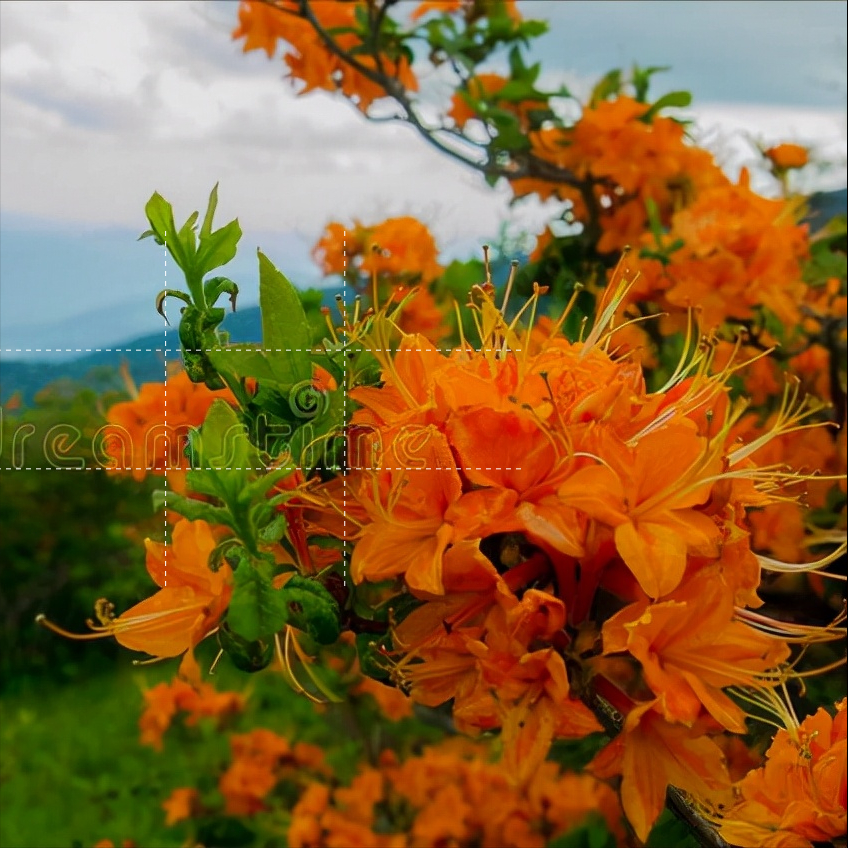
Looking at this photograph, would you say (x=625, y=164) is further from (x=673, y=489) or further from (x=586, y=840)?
(x=673, y=489)

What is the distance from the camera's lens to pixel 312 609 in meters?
0.32

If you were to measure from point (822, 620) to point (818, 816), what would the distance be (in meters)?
0.40

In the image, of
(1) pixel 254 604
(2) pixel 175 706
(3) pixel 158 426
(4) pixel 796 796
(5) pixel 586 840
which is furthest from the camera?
(2) pixel 175 706

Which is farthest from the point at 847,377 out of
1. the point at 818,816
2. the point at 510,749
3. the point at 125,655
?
the point at 125,655

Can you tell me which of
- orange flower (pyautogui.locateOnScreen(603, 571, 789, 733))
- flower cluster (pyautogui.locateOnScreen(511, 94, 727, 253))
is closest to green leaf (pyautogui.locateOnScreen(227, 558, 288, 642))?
orange flower (pyautogui.locateOnScreen(603, 571, 789, 733))

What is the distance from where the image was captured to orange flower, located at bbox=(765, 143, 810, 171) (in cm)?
105

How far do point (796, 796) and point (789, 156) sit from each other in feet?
2.57

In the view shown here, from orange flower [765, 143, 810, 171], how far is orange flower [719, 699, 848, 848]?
750mm

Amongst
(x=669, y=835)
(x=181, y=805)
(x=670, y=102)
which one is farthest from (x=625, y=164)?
(x=181, y=805)

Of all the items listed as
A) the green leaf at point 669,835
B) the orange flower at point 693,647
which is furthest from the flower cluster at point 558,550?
the green leaf at point 669,835

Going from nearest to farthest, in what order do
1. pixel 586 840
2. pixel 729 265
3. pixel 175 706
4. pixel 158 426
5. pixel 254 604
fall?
pixel 254 604 < pixel 158 426 < pixel 586 840 < pixel 729 265 < pixel 175 706

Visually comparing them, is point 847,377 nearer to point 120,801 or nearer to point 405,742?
point 405,742

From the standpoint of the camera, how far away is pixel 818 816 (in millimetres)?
418

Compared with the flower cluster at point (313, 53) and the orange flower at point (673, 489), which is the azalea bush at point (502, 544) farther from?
the flower cluster at point (313, 53)
